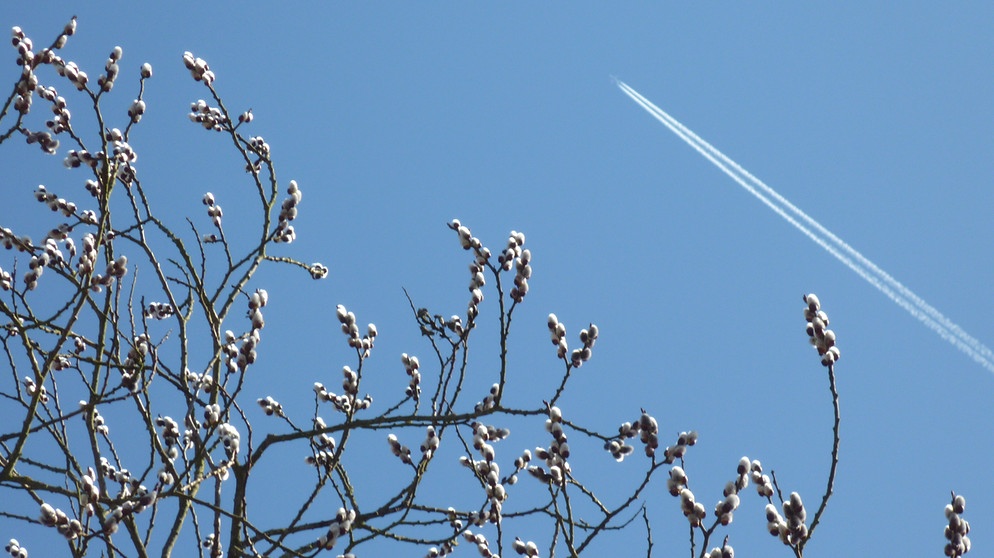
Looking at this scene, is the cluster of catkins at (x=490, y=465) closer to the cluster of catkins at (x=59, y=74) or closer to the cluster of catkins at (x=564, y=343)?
the cluster of catkins at (x=564, y=343)

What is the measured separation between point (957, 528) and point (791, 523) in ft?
2.01

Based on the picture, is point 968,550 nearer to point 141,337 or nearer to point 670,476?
point 670,476

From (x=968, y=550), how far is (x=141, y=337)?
13.9 ft

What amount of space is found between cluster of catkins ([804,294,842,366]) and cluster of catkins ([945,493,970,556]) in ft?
2.12

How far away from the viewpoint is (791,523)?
315cm

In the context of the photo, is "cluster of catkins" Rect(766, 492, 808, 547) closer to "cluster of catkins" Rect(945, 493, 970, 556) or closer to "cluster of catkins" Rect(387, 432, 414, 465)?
"cluster of catkins" Rect(945, 493, 970, 556)

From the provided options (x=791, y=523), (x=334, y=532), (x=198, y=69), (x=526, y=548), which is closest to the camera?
(x=791, y=523)

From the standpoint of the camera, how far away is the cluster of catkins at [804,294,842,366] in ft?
11.7

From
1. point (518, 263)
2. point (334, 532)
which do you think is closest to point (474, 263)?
point (518, 263)

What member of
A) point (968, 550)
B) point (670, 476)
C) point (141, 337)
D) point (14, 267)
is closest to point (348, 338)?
point (141, 337)

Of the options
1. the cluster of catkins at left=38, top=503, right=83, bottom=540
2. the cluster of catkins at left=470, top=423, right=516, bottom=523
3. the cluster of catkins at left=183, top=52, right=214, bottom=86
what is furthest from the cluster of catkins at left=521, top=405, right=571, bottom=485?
the cluster of catkins at left=183, top=52, right=214, bottom=86

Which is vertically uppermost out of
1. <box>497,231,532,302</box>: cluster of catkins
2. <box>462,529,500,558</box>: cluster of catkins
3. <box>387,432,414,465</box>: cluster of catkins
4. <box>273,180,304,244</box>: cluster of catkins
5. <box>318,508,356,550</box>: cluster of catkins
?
<box>273,180,304,244</box>: cluster of catkins

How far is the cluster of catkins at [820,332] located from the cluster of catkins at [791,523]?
63cm

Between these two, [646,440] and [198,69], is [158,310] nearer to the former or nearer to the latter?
[198,69]
